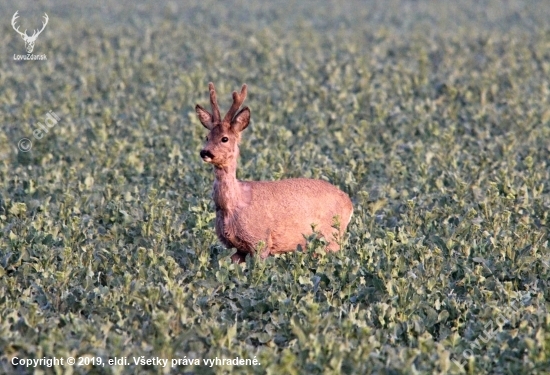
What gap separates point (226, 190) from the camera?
29.3 feet

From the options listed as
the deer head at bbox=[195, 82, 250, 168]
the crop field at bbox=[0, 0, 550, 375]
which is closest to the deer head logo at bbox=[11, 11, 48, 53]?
the crop field at bbox=[0, 0, 550, 375]

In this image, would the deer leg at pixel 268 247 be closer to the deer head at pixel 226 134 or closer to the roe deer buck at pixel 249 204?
the roe deer buck at pixel 249 204

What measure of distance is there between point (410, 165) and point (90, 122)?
4958mm

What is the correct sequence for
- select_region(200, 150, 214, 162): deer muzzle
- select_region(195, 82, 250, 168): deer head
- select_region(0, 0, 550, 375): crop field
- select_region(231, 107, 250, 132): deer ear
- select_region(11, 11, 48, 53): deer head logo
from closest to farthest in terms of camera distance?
select_region(0, 0, 550, 375): crop field → select_region(200, 150, 214, 162): deer muzzle → select_region(195, 82, 250, 168): deer head → select_region(231, 107, 250, 132): deer ear → select_region(11, 11, 48, 53): deer head logo

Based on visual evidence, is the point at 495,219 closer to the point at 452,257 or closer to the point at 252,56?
the point at 452,257

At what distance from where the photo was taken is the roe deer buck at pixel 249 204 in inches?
350

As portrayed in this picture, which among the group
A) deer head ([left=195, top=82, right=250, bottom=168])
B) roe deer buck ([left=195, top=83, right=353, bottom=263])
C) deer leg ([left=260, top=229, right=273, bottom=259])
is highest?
deer head ([left=195, top=82, right=250, bottom=168])

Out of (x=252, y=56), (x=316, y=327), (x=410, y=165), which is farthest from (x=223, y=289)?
(x=252, y=56)

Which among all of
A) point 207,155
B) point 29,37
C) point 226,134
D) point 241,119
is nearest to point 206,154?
point 207,155

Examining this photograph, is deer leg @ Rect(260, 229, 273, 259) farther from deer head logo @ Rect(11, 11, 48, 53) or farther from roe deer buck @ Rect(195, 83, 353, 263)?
deer head logo @ Rect(11, 11, 48, 53)

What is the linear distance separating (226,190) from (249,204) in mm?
228

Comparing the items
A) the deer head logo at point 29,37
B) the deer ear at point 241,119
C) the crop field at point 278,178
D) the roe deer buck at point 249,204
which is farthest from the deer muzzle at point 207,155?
the deer head logo at point 29,37

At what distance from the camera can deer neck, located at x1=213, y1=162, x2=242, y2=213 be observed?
29.2 ft

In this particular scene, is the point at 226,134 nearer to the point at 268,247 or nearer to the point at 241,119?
the point at 241,119
